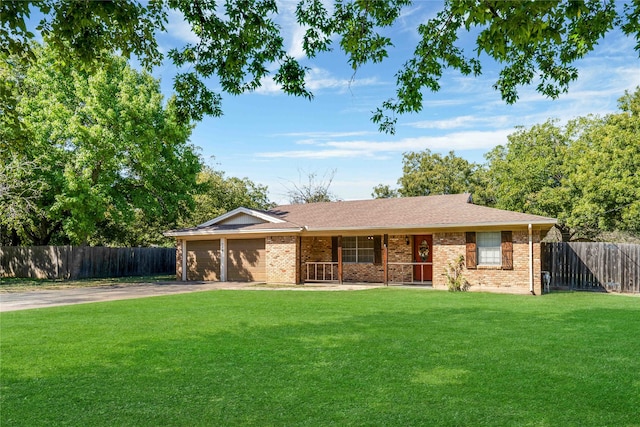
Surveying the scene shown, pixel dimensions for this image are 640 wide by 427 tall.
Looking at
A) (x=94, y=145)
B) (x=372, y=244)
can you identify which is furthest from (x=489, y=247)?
(x=94, y=145)

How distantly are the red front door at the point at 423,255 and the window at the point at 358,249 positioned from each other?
1947mm

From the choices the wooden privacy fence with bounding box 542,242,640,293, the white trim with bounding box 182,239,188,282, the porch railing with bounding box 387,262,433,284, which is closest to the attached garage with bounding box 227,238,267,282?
the white trim with bounding box 182,239,188,282

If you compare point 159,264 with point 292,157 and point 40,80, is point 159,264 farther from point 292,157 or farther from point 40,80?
point 292,157

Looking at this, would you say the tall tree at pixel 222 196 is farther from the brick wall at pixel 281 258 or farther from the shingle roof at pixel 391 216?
the brick wall at pixel 281 258

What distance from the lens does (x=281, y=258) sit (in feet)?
71.8

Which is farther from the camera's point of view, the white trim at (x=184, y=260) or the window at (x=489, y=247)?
the white trim at (x=184, y=260)

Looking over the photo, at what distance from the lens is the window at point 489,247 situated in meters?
17.9

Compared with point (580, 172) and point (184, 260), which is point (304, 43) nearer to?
point (184, 260)

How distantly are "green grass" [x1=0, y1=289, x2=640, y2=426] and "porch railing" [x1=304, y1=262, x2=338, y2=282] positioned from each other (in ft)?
35.3

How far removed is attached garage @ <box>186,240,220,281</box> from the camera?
2381cm

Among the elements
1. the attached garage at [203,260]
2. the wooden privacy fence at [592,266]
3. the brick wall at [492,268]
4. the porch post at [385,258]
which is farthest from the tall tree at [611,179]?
the attached garage at [203,260]

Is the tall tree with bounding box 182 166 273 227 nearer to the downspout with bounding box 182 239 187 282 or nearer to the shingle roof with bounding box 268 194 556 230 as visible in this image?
the downspout with bounding box 182 239 187 282

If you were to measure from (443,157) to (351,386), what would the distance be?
40628mm

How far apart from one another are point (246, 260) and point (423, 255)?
27.3 feet
